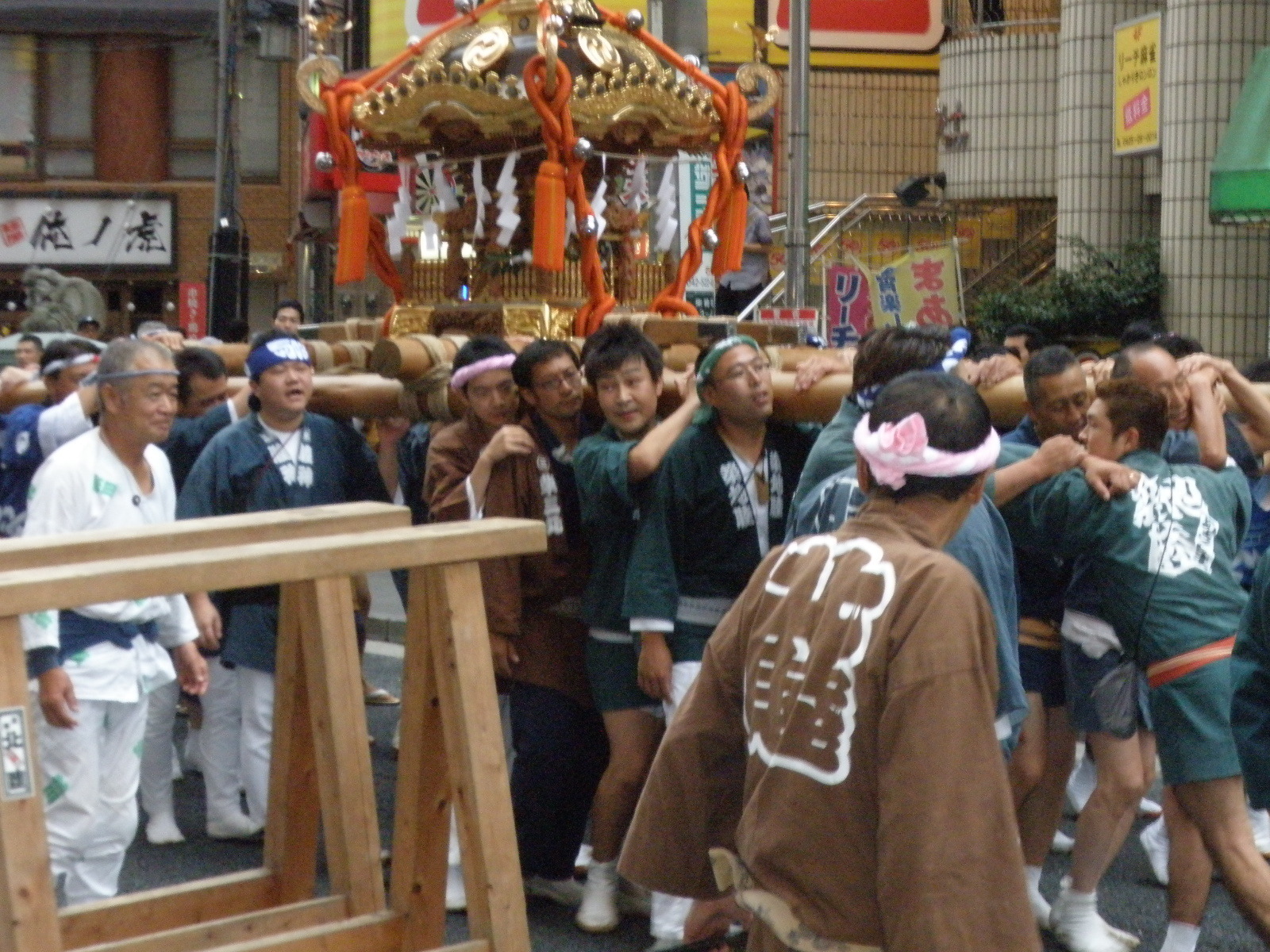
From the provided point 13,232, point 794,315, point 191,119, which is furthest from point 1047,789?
point 191,119

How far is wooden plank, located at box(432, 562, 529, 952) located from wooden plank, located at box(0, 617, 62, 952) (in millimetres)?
803

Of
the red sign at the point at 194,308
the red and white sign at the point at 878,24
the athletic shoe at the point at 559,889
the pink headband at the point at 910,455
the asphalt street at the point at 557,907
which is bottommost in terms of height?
the asphalt street at the point at 557,907

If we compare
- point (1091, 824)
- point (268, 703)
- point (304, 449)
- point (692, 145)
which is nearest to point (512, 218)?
point (692, 145)

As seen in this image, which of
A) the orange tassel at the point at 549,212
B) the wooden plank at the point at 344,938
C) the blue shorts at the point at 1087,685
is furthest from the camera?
the orange tassel at the point at 549,212

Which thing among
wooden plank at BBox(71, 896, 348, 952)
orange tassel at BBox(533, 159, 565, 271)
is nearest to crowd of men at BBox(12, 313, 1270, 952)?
wooden plank at BBox(71, 896, 348, 952)

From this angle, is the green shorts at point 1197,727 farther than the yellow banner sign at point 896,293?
No

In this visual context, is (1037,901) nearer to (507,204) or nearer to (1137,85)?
(507,204)

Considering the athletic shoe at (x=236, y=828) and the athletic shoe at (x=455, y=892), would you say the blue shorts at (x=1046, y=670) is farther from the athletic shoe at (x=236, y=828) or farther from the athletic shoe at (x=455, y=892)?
the athletic shoe at (x=236, y=828)

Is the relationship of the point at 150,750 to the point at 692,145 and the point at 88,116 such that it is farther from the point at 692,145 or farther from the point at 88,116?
the point at 88,116

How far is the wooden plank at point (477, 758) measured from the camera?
344 centimetres

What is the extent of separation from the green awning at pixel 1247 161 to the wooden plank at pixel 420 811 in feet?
34.1

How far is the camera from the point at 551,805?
214 inches

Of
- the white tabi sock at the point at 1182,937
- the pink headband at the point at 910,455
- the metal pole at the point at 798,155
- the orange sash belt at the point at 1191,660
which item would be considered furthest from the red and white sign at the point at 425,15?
the pink headband at the point at 910,455

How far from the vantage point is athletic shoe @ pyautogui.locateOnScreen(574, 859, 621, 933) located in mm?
5320
